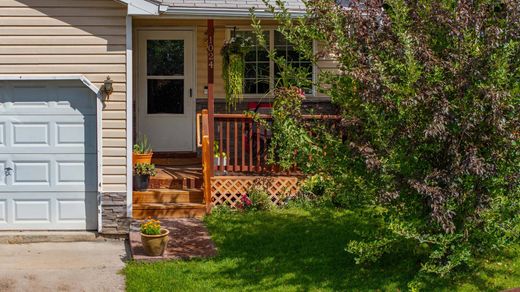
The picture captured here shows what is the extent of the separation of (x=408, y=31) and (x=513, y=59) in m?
1.12

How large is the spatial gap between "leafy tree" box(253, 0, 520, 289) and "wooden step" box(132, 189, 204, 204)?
13.1 ft

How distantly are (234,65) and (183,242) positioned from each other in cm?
411

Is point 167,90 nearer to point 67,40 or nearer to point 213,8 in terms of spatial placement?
point 213,8

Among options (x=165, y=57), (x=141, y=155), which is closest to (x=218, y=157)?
(x=141, y=155)

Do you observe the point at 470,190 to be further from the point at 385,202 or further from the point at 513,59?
the point at 513,59

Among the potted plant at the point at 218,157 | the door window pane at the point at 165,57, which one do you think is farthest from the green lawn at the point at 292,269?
the door window pane at the point at 165,57

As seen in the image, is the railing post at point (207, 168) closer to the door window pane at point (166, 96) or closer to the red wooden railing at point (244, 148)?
the red wooden railing at point (244, 148)

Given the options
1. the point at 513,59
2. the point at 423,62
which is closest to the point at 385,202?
the point at 423,62

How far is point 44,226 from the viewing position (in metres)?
10.9

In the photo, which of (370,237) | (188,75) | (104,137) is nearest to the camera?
(370,237)

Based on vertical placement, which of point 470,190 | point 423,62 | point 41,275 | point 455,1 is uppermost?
point 455,1

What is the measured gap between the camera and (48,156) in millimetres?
10898

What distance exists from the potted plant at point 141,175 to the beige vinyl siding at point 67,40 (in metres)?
1.23

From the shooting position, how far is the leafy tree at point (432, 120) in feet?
23.9
